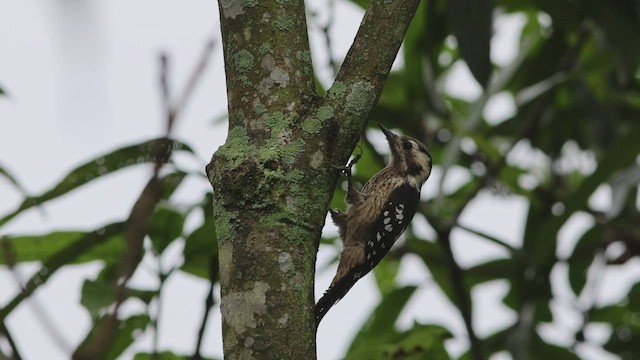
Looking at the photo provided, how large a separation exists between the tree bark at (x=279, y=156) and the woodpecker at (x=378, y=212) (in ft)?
5.32

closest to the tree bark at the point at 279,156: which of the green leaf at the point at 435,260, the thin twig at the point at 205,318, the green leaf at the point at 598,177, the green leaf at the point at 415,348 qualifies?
the thin twig at the point at 205,318

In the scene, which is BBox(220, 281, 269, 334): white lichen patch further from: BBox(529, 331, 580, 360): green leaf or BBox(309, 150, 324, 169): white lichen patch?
BBox(529, 331, 580, 360): green leaf

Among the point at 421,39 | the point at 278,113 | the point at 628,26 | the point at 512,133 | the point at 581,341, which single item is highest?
the point at 278,113

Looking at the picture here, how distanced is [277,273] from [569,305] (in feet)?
10.0

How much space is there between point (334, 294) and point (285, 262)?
6.42 feet

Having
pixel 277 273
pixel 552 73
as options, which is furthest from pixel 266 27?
pixel 552 73

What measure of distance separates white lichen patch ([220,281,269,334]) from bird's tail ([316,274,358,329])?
5.91ft

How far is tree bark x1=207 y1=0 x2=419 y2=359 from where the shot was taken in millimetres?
2057

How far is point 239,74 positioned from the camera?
93.4 inches

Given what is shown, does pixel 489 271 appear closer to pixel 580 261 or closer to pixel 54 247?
pixel 580 261

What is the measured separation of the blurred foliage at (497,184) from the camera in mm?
3373

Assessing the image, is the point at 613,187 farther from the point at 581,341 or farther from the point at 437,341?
the point at 437,341

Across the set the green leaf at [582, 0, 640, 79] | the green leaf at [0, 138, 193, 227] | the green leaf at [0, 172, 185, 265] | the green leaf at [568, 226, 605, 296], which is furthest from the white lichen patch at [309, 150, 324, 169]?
the green leaf at [568, 226, 605, 296]

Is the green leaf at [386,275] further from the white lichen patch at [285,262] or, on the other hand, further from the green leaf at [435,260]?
the white lichen patch at [285,262]
